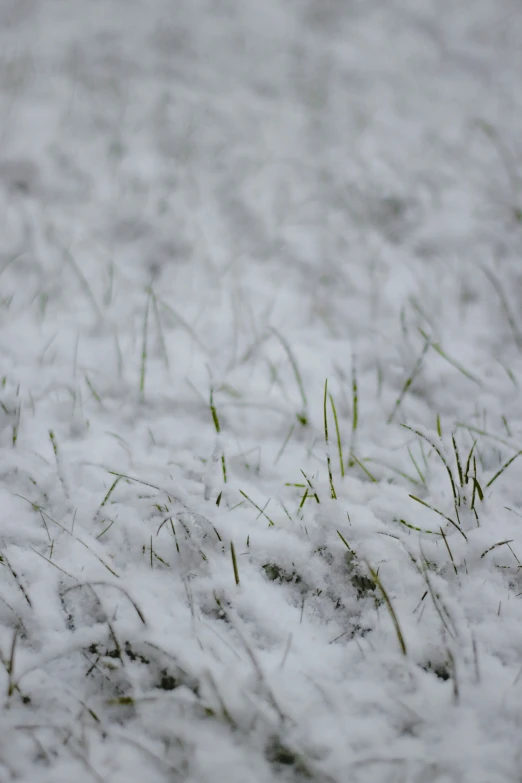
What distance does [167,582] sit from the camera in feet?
3.04

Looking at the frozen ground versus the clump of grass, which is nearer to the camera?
the frozen ground

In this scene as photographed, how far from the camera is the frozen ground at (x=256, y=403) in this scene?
0.75 metres

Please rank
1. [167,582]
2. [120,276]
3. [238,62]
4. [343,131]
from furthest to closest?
[238,62], [343,131], [120,276], [167,582]

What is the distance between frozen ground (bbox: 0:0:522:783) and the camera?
75cm

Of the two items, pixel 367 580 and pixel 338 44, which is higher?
pixel 338 44

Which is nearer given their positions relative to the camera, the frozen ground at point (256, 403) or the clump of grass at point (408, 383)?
the frozen ground at point (256, 403)

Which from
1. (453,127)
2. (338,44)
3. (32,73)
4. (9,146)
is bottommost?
(9,146)

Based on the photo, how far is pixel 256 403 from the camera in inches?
53.4

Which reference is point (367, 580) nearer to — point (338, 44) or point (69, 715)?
point (69, 715)

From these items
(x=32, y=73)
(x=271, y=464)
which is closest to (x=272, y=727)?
(x=271, y=464)

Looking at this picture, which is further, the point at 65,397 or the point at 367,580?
the point at 65,397

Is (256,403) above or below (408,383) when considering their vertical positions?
below

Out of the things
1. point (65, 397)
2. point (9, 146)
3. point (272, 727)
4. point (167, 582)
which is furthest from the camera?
point (9, 146)

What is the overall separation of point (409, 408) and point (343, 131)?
1.91 meters
